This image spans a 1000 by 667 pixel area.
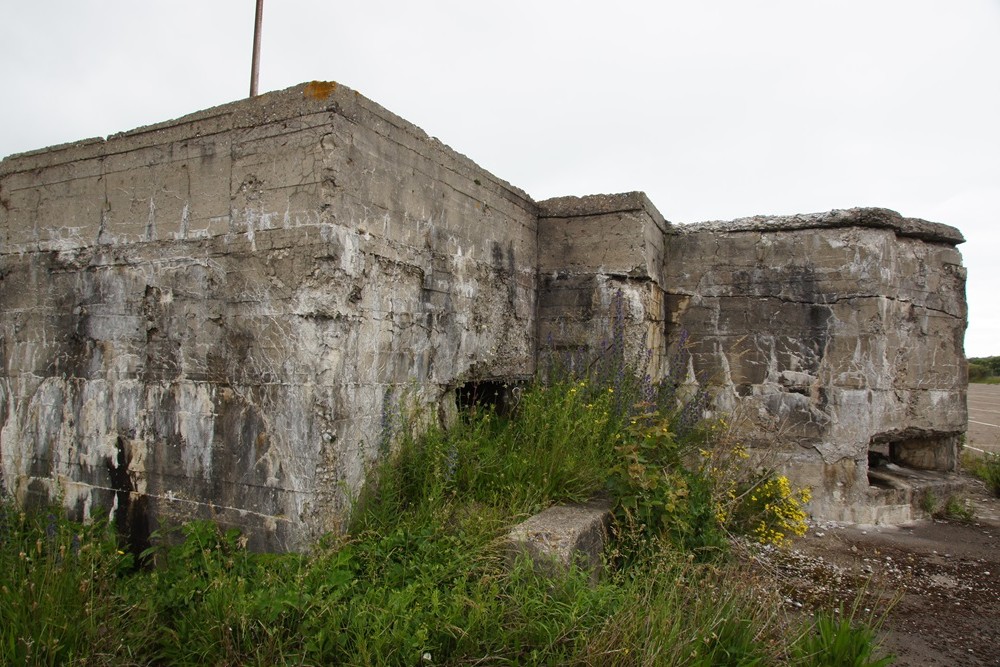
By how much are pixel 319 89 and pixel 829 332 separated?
421cm

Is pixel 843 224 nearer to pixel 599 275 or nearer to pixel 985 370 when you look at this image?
pixel 599 275

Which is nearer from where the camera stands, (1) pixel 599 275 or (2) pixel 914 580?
(2) pixel 914 580

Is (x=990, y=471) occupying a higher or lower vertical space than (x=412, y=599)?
higher

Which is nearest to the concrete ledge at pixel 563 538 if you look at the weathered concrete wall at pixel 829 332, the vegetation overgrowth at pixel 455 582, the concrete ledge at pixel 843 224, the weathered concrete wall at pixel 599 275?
the vegetation overgrowth at pixel 455 582

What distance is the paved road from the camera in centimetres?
1081

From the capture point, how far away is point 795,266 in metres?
5.51

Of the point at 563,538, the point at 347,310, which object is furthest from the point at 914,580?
the point at 347,310

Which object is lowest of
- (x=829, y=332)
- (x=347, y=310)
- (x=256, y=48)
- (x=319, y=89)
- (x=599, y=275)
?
(x=347, y=310)

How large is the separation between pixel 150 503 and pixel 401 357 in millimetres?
1615

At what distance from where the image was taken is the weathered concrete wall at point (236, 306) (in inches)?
134

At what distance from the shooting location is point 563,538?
10.3ft

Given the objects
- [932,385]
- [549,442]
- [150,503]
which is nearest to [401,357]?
[549,442]

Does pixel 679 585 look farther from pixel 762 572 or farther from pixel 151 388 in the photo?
pixel 151 388

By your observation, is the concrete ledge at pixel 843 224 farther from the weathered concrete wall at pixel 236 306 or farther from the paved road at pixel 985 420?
the paved road at pixel 985 420
